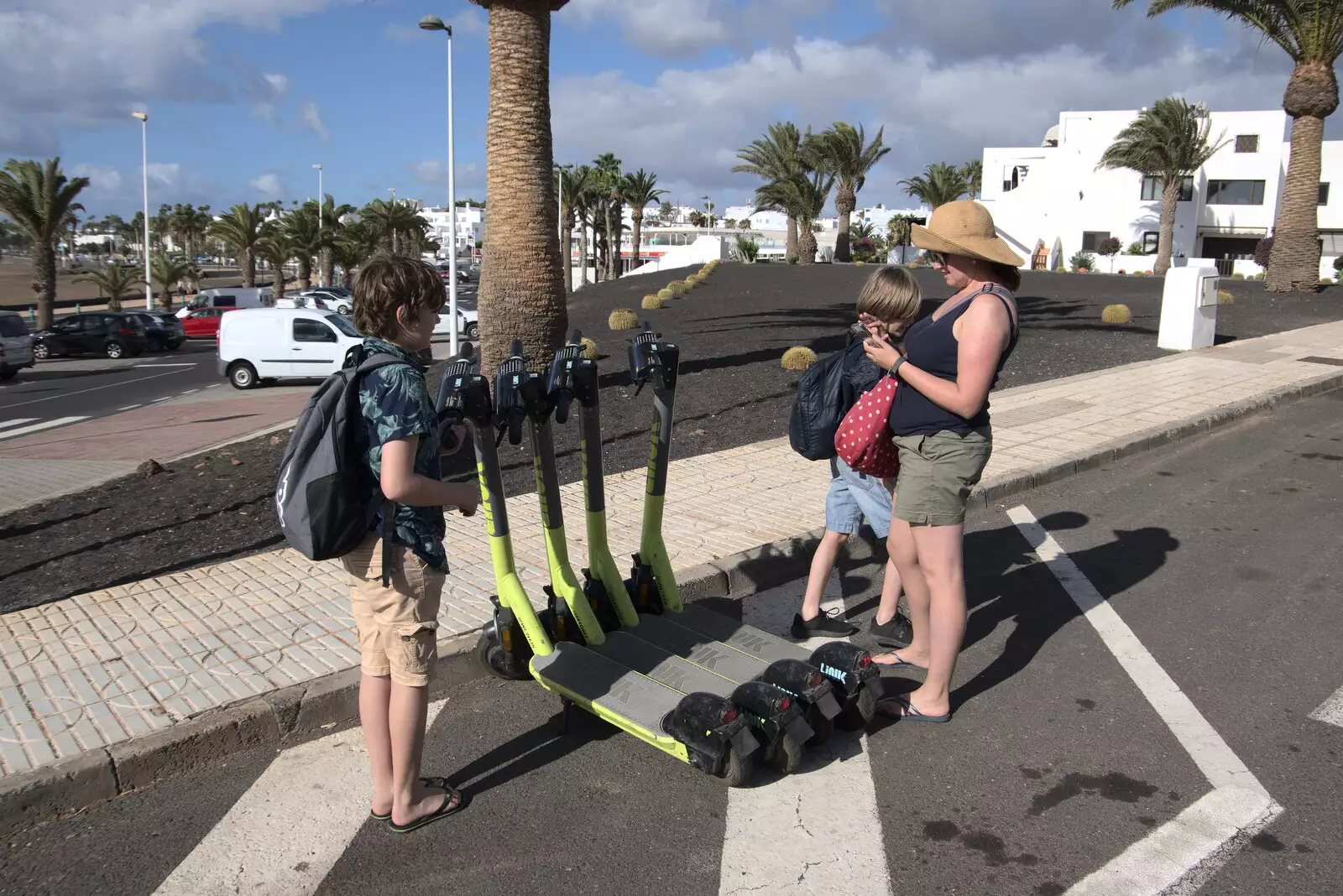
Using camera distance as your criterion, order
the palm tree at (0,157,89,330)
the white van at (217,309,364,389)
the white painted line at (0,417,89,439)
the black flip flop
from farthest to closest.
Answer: the palm tree at (0,157,89,330) < the white van at (217,309,364,389) < the white painted line at (0,417,89,439) < the black flip flop

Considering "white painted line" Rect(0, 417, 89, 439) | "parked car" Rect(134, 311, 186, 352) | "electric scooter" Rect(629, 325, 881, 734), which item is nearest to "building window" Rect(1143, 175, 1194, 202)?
"parked car" Rect(134, 311, 186, 352)

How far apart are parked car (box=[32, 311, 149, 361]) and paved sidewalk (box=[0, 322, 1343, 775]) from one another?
28627 millimetres

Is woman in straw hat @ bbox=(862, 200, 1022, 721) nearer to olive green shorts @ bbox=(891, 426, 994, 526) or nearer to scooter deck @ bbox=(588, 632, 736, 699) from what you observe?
olive green shorts @ bbox=(891, 426, 994, 526)

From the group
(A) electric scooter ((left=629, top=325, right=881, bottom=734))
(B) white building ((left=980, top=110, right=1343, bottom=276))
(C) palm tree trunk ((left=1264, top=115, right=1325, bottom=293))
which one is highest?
(B) white building ((left=980, top=110, right=1343, bottom=276))

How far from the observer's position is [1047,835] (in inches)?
122

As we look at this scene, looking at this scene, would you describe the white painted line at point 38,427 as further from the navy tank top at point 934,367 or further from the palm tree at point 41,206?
the palm tree at point 41,206

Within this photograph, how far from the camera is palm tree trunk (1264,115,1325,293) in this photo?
2384 centimetres

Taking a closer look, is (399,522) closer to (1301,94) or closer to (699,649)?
(699,649)

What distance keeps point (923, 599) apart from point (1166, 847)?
4.48ft

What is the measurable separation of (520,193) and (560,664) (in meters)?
7.84

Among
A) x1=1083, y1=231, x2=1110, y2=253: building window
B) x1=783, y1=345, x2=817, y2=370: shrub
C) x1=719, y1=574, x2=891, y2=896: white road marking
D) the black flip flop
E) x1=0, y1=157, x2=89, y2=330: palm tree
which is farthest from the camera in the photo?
x1=1083, y1=231, x2=1110, y2=253: building window

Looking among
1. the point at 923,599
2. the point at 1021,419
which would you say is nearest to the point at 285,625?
the point at 923,599

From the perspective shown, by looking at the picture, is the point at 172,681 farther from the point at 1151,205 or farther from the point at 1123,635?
the point at 1151,205

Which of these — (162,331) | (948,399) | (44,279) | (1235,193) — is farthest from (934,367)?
(1235,193)
